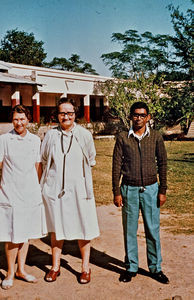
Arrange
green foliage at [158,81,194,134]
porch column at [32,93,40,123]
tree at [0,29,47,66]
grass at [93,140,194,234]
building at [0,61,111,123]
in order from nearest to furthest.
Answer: grass at [93,140,194,234], green foliage at [158,81,194,134], building at [0,61,111,123], porch column at [32,93,40,123], tree at [0,29,47,66]

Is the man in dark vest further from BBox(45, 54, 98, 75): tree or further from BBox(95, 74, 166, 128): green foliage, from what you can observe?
BBox(45, 54, 98, 75): tree

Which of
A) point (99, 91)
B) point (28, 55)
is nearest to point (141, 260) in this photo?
point (99, 91)

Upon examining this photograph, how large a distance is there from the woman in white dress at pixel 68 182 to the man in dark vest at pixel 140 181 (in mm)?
319

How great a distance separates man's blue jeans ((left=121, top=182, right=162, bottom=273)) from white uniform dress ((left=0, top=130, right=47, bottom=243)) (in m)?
0.84

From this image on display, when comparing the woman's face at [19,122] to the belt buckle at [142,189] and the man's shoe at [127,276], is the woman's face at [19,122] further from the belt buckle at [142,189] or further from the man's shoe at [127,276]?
the man's shoe at [127,276]

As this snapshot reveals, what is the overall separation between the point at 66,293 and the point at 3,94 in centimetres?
2170

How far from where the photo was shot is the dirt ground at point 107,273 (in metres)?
3.76

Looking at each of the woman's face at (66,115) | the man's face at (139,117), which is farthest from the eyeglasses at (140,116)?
the woman's face at (66,115)

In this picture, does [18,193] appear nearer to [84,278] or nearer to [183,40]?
[84,278]

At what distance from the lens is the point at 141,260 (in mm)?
4645

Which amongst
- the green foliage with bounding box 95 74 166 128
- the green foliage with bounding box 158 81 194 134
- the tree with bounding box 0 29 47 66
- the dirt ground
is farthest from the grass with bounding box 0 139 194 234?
the tree with bounding box 0 29 47 66

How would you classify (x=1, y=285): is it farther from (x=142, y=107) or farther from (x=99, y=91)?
(x=99, y=91)

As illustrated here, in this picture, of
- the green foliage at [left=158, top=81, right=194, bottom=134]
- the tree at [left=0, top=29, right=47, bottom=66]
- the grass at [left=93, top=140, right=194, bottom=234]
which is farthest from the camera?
the tree at [left=0, top=29, right=47, bottom=66]

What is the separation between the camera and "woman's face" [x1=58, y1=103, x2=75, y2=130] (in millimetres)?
3932
